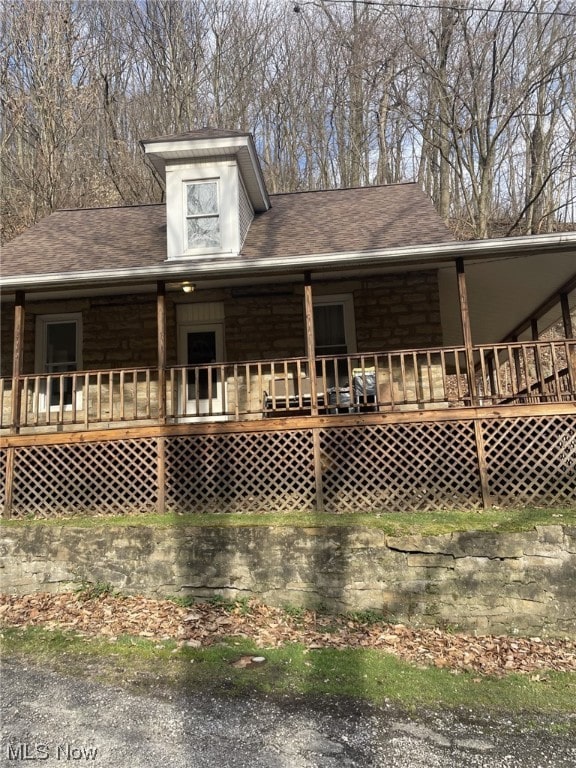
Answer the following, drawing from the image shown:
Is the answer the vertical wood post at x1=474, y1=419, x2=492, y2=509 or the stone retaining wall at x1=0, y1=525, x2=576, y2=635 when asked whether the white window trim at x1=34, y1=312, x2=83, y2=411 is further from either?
the vertical wood post at x1=474, y1=419, x2=492, y2=509

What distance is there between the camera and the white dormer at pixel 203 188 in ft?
32.6

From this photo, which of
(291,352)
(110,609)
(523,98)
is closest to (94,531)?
(110,609)

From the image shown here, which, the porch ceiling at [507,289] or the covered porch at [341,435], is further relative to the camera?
the porch ceiling at [507,289]

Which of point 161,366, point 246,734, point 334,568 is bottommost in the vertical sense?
point 246,734

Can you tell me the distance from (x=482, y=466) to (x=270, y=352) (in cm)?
434

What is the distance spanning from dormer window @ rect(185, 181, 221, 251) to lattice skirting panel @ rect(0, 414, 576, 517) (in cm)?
369

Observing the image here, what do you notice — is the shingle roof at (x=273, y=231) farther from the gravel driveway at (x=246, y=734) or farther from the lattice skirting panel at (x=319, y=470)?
the gravel driveway at (x=246, y=734)

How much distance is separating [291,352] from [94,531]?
15.7 ft

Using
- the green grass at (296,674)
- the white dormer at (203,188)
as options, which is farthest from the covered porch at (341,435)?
the green grass at (296,674)

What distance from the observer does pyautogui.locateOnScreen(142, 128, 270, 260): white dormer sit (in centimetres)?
992

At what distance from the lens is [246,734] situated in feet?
13.6

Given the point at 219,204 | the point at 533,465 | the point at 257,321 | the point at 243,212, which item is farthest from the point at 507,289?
the point at 219,204

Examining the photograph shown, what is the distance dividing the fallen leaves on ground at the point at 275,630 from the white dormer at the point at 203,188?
570cm

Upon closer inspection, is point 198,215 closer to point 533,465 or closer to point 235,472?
point 235,472
